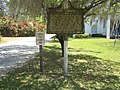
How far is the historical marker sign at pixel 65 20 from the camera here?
35.2 ft

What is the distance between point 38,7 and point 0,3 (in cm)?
403

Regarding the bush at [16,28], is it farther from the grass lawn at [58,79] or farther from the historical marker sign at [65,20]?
the historical marker sign at [65,20]

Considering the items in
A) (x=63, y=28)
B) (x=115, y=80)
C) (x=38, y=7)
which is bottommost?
(x=115, y=80)

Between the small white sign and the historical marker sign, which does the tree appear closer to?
the historical marker sign

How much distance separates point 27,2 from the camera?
9.95m

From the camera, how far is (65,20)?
35.2ft

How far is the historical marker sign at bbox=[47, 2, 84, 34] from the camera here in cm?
1073

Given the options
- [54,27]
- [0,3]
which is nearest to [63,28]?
[54,27]

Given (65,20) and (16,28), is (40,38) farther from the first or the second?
(16,28)

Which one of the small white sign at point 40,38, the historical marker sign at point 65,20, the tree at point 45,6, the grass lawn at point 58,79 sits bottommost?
the grass lawn at point 58,79

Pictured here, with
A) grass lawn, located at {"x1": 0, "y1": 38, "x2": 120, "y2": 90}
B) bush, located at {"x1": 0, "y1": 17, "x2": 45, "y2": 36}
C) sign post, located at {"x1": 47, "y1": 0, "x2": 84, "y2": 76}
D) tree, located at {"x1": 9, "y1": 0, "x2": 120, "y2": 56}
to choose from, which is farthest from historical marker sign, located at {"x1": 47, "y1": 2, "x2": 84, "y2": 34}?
bush, located at {"x1": 0, "y1": 17, "x2": 45, "y2": 36}

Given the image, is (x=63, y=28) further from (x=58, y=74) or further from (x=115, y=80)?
(x=115, y=80)

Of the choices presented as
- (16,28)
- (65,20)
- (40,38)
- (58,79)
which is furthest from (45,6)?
(16,28)

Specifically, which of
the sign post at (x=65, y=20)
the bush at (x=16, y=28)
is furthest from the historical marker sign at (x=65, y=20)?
the bush at (x=16, y=28)
